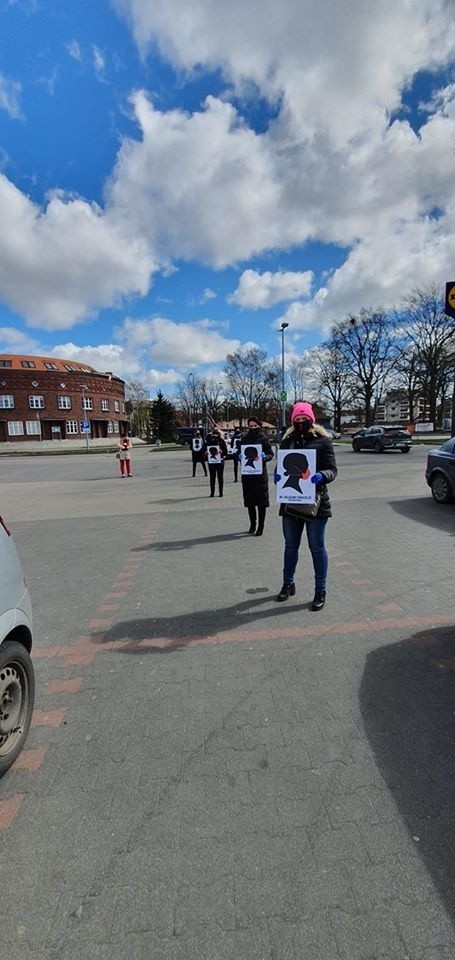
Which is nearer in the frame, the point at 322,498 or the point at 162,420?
the point at 322,498

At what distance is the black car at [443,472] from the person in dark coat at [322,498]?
585 centimetres

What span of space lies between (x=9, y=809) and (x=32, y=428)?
6745cm

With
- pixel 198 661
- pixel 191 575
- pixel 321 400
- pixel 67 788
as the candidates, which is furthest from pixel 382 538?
pixel 321 400

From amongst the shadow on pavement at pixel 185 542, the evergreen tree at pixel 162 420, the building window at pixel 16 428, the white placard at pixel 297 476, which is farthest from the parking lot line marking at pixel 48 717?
the evergreen tree at pixel 162 420

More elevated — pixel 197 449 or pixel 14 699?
pixel 197 449

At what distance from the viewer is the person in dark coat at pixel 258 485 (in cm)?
754

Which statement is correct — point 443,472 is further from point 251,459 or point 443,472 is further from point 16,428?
point 16,428

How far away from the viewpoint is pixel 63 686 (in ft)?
10.9

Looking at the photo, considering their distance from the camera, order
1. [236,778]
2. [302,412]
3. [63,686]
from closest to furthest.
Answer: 1. [236,778]
2. [63,686]
3. [302,412]

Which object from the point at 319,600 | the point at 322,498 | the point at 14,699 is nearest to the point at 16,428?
the point at 322,498

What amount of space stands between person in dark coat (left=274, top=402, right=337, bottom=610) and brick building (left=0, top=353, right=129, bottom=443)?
215ft

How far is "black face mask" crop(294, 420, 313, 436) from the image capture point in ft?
15.3

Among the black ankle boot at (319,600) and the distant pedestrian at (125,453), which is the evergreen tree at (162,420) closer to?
the distant pedestrian at (125,453)

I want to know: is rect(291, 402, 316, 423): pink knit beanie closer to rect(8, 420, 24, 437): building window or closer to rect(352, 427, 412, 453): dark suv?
rect(352, 427, 412, 453): dark suv
